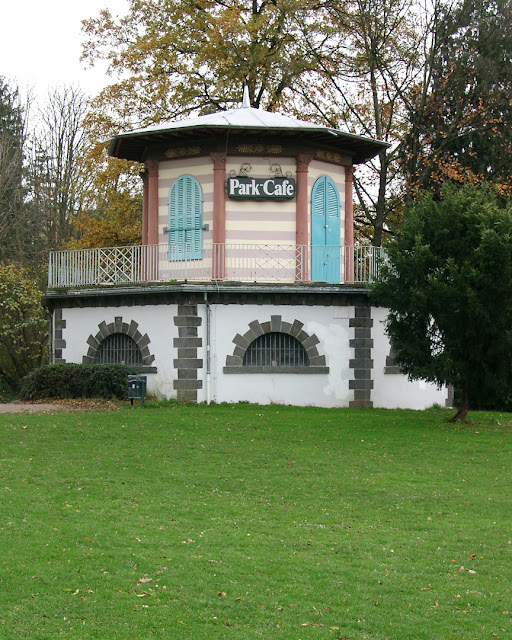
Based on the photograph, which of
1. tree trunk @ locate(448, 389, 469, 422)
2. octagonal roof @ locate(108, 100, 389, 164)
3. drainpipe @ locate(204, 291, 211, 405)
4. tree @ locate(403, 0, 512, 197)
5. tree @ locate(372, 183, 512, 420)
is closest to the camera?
tree @ locate(372, 183, 512, 420)

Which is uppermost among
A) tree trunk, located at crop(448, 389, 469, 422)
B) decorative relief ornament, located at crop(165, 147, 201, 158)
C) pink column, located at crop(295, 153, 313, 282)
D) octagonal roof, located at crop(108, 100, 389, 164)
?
octagonal roof, located at crop(108, 100, 389, 164)

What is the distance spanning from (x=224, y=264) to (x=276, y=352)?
2.67m

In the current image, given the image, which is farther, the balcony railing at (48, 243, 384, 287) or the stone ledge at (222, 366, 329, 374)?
the balcony railing at (48, 243, 384, 287)

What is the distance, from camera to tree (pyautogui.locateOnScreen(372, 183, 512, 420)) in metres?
19.6

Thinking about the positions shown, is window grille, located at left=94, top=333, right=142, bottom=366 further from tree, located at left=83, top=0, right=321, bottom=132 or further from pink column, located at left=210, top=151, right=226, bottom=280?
tree, located at left=83, top=0, right=321, bottom=132

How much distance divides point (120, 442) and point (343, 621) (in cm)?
948

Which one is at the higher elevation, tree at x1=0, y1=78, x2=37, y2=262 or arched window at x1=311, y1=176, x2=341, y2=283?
tree at x1=0, y1=78, x2=37, y2=262

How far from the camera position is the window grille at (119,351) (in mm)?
23859

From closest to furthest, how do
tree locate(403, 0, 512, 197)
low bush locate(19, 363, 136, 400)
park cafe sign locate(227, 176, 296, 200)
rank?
low bush locate(19, 363, 136, 400), park cafe sign locate(227, 176, 296, 200), tree locate(403, 0, 512, 197)

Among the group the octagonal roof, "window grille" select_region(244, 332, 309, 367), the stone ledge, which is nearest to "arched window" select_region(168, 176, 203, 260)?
the octagonal roof

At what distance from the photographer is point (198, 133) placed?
24.2 metres

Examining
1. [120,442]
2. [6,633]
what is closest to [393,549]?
[6,633]

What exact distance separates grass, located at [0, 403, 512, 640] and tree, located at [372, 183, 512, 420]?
2.18 metres

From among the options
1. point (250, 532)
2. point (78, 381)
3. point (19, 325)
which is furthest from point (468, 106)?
point (250, 532)
